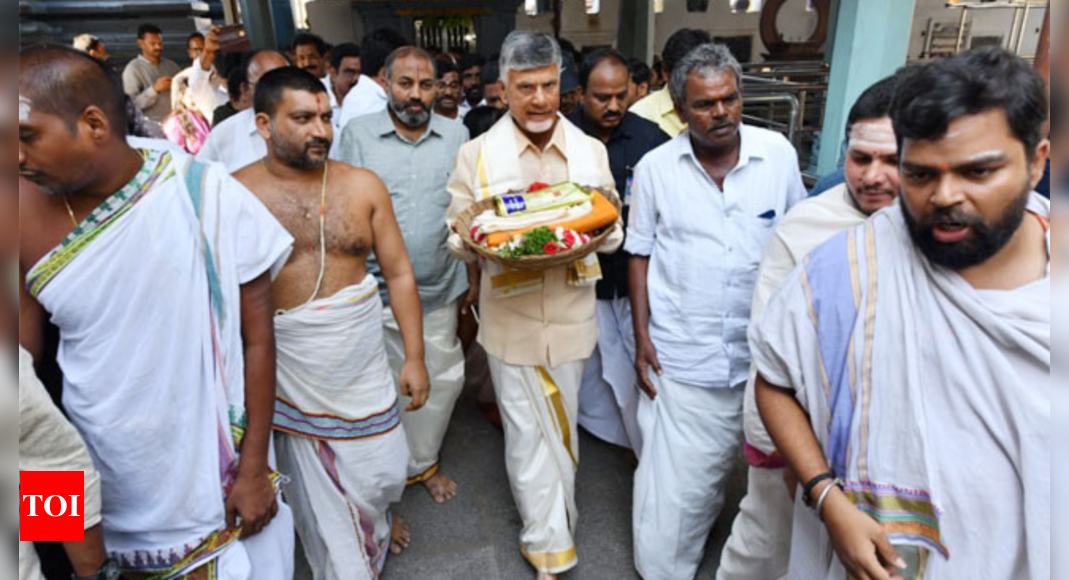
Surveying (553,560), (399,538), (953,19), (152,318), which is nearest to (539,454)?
(553,560)

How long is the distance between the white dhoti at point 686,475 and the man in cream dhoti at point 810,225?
0.32m

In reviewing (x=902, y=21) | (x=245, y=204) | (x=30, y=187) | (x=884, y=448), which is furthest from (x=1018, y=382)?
(x=902, y=21)

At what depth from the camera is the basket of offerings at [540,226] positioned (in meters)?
2.31

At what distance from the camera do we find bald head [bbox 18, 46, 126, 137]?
1469mm

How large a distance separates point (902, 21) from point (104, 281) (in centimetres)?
468

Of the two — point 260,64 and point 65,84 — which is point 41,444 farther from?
point 260,64

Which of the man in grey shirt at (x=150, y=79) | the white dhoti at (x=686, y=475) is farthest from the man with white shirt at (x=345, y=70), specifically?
the white dhoti at (x=686, y=475)

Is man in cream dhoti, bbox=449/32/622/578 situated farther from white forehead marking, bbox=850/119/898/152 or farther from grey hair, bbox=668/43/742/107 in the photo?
white forehead marking, bbox=850/119/898/152

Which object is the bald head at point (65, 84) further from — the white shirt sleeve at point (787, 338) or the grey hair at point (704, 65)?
the grey hair at point (704, 65)

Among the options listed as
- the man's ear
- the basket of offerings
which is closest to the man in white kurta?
the basket of offerings

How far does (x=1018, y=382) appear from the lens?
4.01 feet

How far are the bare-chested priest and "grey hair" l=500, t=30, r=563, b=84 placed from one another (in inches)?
29.4

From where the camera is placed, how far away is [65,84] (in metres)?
1.51

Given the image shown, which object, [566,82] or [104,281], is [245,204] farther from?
[566,82]
